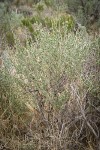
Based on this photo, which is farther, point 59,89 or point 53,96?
point 59,89

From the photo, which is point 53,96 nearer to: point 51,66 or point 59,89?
point 59,89

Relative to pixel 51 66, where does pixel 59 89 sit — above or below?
below

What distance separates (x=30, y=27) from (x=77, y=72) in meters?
5.07

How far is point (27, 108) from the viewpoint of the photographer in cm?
415

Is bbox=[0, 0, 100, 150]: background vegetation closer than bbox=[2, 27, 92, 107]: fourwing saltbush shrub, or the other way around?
bbox=[0, 0, 100, 150]: background vegetation

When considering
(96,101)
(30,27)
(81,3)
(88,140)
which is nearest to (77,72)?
(96,101)

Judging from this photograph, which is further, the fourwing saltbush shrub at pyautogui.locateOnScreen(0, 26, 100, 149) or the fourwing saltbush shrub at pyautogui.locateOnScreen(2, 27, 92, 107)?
the fourwing saltbush shrub at pyautogui.locateOnScreen(2, 27, 92, 107)

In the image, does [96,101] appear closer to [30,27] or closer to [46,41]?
[46,41]

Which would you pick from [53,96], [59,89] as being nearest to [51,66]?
[59,89]

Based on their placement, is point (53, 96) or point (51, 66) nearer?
point (53, 96)

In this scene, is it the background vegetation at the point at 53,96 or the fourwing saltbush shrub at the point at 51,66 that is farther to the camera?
the fourwing saltbush shrub at the point at 51,66

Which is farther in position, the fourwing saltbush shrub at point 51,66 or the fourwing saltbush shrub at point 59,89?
the fourwing saltbush shrub at point 51,66

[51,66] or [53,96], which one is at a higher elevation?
[51,66]

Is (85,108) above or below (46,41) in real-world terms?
below
